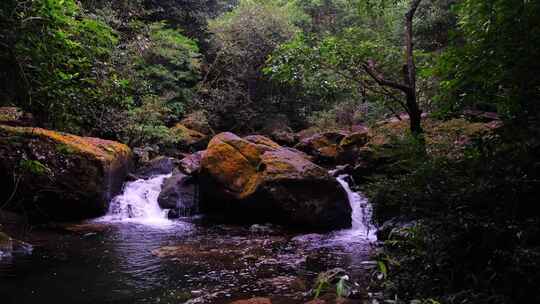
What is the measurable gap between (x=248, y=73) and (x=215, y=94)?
6.66ft

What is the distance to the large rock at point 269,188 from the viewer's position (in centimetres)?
1017

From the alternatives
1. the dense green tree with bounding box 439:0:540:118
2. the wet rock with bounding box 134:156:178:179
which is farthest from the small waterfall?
the wet rock with bounding box 134:156:178:179

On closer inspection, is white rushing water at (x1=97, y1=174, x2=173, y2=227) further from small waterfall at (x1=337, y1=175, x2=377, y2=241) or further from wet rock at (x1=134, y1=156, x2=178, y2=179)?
small waterfall at (x1=337, y1=175, x2=377, y2=241)

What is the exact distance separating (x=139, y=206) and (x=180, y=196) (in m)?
1.22

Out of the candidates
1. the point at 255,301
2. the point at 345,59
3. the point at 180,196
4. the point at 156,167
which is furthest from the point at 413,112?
the point at 156,167

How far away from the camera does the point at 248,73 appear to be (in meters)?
20.7

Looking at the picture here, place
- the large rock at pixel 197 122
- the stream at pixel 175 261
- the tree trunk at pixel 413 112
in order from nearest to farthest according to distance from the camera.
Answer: the stream at pixel 175 261 → the tree trunk at pixel 413 112 → the large rock at pixel 197 122

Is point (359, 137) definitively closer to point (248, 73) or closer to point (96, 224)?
point (248, 73)

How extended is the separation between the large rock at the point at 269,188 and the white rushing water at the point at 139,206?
1557 millimetres

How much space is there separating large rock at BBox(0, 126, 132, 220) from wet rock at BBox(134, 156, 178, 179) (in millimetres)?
2810

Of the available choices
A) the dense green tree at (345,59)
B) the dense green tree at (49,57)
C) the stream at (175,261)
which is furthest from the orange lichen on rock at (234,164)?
the dense green tree at (49,57)

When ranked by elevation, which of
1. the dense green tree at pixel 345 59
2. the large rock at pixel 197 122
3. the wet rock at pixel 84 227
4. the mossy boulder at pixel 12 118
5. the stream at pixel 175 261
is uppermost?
the large rock at pixel 197 122

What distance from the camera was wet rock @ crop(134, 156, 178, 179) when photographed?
557 inches

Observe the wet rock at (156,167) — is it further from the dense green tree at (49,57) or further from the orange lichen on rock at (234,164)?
the dense green tree at (49,57)
